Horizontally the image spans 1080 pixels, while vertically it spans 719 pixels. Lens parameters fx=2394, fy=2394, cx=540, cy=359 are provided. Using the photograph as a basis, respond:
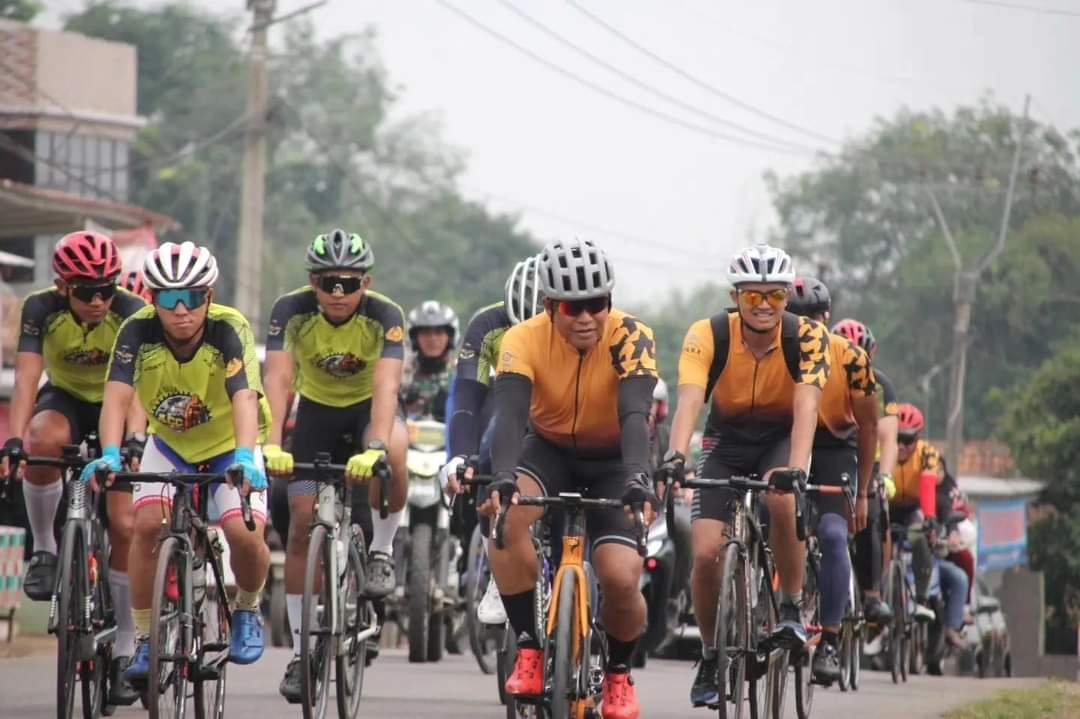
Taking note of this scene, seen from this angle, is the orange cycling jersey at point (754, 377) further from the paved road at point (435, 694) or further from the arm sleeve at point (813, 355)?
the paved road at point (435, 694)

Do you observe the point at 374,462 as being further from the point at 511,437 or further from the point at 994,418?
the point at 994,418

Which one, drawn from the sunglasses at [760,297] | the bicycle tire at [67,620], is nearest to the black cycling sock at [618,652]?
the sunglasses at [760,297]

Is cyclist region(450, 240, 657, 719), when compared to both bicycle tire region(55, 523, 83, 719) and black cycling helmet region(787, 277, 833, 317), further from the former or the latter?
black cycling helmet region(787, 277, 833, 317)

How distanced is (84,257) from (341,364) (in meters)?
1.51

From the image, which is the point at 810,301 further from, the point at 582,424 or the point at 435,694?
the point at 582,424

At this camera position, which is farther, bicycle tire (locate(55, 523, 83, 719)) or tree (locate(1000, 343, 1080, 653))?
tree (locate(1000, 343, 1080, 653))

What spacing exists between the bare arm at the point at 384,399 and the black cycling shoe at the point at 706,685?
2024 mm

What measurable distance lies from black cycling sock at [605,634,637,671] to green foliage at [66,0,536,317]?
6797 centimetres

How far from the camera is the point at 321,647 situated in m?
11.5

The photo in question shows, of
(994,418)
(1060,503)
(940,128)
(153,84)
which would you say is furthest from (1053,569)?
(153,84)

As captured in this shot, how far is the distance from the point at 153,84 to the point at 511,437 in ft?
264

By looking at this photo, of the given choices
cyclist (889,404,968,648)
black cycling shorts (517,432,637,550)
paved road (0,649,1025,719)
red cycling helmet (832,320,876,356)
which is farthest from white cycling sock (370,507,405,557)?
cyclist (889,404,968,648)

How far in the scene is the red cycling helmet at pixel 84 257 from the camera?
12.1m

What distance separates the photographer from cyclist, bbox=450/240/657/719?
10148 mm
